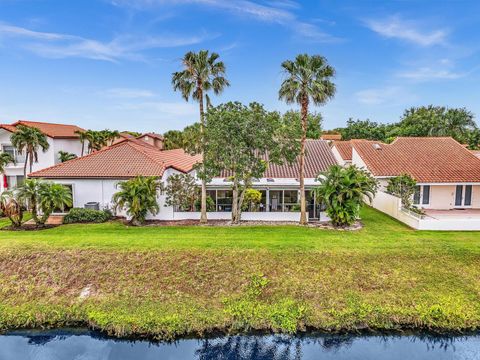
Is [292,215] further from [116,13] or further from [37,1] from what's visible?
[37,1]

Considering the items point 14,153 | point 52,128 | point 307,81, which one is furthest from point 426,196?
point 52,128

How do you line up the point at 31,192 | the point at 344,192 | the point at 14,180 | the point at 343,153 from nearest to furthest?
the point at 31,192, the point at 344,192, the point at 14,180, the point at 343,153

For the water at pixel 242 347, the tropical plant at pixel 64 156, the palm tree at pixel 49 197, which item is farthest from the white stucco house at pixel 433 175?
the tropical plant at pixel 64 156

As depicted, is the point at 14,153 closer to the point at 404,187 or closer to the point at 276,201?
the point at 276,201

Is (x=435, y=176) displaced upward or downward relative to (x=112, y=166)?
downward

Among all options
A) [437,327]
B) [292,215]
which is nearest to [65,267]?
[292,215]

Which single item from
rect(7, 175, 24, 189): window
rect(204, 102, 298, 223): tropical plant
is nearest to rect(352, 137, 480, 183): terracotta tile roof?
rect(204, 102, 298, 223): tropical plant
